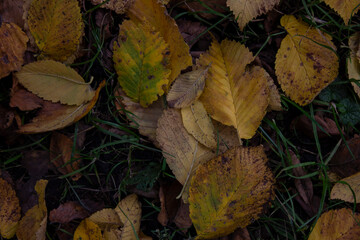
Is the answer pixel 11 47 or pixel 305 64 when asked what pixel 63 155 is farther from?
pixel 305 64

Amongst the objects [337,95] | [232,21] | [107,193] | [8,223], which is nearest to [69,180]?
[107,193]

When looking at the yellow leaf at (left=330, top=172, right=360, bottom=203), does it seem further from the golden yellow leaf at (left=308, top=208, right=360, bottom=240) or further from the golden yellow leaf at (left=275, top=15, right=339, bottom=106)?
the golden yellow leaf at (left=275, top=15, right=339, bottom=106)

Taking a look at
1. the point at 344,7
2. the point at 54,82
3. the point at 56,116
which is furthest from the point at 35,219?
the point at 344,7

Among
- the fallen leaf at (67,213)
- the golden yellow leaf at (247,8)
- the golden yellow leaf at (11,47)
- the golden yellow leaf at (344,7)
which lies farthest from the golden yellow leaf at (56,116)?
the golden yellow leaf at (344,7)

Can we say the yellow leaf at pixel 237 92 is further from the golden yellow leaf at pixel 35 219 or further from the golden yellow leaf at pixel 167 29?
the golden yellow leaf at pixel 35 219

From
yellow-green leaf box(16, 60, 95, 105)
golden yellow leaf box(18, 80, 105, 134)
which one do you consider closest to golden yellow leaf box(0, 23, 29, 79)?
yellow-green leaf box(16, 60, 95, 105)

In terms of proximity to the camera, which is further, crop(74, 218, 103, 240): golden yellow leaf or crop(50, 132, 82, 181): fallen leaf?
crop(50, 132, 82, 181): fallen leaf
